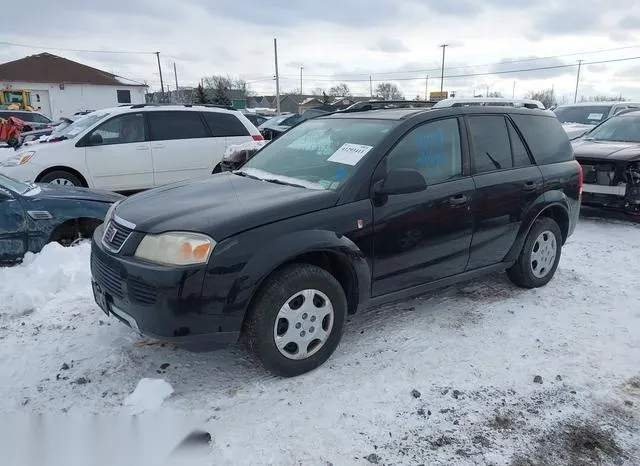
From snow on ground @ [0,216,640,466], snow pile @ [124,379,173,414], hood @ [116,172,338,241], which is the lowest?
snow on ground @ [0,216,640,466]

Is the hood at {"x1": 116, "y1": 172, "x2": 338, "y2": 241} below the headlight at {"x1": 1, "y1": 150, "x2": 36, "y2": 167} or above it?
above

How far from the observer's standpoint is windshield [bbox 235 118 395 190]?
12.1ft

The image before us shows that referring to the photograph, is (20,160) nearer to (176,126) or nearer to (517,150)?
(176,126)

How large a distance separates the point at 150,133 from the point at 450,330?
694 centimetres

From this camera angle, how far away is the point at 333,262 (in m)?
3.50

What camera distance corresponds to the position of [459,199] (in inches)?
159

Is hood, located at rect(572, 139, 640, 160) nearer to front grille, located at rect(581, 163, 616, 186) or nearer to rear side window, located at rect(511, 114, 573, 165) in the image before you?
front grille, located at rect(581, 163, 616, 186)

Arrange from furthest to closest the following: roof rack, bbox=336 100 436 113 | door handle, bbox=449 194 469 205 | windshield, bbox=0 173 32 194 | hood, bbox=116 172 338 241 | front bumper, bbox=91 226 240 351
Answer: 1. windshield, bbox=0 173 32 194
2. roof rack, bbox=336 100 436 113
3. door handle, bbox=449 194 469 205
4. hood, bbox=116 172 338 241
5. front bumper, bbox=91 226 240 351

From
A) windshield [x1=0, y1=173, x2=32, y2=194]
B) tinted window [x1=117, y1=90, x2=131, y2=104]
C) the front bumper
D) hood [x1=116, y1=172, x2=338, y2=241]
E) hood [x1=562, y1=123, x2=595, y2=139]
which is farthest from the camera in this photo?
tinted window [x1=117, y1=90, x2=131, y2=104]

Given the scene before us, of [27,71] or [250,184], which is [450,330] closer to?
[250,184]

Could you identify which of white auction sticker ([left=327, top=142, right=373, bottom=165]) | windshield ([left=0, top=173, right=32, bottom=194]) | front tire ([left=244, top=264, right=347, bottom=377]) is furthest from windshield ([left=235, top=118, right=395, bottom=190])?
windshield ([left=0, top=173, right=32, bottom=194])

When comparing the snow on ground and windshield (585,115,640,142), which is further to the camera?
windshield (585,115,640,142)

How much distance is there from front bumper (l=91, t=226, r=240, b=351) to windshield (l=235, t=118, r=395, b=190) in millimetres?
1169

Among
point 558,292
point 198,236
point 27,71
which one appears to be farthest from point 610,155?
point 27,71
